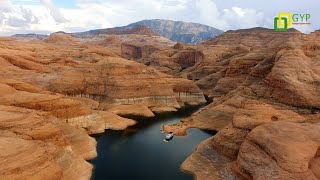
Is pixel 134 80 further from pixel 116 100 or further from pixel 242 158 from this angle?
pixel 242 158

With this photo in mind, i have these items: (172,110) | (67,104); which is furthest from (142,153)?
(172,110)

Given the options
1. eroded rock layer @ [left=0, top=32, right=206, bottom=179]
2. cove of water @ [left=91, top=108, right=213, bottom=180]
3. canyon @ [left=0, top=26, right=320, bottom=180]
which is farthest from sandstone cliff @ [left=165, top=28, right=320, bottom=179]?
eroded rock layer @ [left=0, top=32, right=206, bottom=179]

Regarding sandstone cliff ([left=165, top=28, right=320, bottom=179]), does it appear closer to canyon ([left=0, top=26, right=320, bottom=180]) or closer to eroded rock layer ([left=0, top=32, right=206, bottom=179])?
canyon ([left=0, top=26, right=320, bottom=180])

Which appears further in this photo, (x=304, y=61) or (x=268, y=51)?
(x=268, y=51)

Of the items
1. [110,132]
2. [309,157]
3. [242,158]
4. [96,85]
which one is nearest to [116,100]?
A: [96,85]

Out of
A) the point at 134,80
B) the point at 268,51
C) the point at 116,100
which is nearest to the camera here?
the point at 116,100

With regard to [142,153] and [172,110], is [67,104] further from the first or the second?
[172,110]
